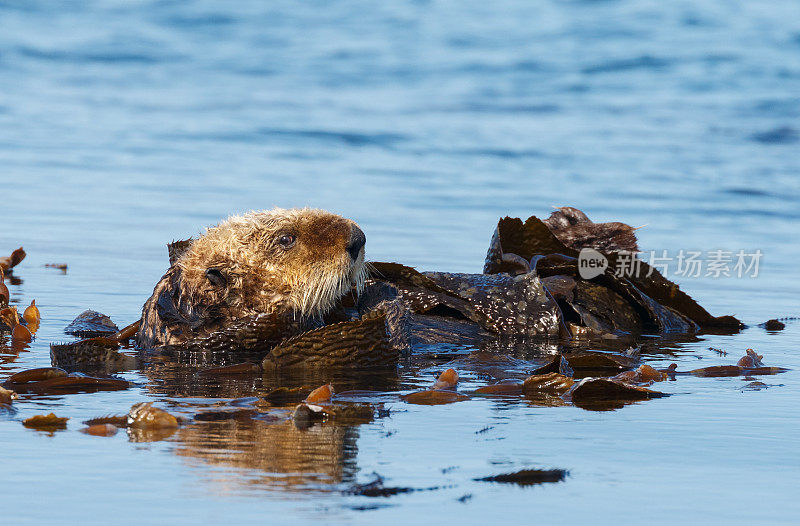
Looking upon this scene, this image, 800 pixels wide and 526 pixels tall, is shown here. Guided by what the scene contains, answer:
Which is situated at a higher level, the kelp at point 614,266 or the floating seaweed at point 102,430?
the kelp at point 614,266

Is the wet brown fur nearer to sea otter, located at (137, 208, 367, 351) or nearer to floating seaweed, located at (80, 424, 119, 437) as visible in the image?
sea otter, located at (137, 208, 367, 351)

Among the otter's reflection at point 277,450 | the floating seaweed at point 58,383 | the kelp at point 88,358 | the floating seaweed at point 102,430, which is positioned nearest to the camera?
the otter's reflection at point 277,450

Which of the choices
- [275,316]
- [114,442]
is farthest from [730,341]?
[114,442]

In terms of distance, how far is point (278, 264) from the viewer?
15.8 feet

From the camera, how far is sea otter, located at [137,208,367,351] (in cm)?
475

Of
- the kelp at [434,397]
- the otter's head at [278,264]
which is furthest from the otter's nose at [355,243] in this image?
the kelp at [434,397]

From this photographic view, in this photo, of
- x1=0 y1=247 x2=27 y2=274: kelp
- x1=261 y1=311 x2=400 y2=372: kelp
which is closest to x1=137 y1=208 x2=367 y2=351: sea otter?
x1=261 y1=311 x2=400 y2=372: kelp

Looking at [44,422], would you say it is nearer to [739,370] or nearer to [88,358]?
[88,358]

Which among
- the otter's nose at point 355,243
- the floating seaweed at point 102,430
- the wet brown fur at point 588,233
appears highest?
the wet brown fur at point 588,233

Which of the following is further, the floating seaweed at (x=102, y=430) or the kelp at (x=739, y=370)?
the kelp at (x=739, y=370)

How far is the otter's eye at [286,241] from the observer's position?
4.81m

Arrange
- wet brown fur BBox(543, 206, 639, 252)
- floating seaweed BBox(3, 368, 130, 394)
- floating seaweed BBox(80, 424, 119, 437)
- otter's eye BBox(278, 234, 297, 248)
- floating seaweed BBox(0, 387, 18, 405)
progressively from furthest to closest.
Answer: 1. wet brown fur BBox(543, 206, 639, 252)
2. otter's eye BBox(278, 234, 297, 248)
3. floating seaweed BBox(3, 368, 130, 394)
4. floating seaweed BBox(0, 387, 18, 405)
5. floating seaweed BBox(80, 424, 119, 437)

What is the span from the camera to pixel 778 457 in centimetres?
309

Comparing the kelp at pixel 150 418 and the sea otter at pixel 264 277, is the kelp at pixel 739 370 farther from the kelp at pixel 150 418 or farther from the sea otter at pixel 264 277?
the kelp at pixel 150 418
